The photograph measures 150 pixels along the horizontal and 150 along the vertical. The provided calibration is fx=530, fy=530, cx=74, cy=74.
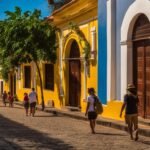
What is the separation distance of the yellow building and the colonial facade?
186cm

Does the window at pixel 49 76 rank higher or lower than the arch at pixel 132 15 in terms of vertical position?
lower

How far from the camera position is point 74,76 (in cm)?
2602

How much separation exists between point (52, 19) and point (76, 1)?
517cm

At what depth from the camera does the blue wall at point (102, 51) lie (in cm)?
2006

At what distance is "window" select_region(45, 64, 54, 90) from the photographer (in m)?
29.9

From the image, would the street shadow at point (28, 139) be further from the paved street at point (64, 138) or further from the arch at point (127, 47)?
the arch at point (127, 47)

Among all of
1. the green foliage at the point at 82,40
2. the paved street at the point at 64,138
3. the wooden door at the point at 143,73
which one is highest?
the green foliage at the point at 82,40

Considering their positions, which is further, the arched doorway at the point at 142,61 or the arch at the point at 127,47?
the arch at the point at 127,47

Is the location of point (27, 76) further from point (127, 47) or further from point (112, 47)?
point (127, 47)

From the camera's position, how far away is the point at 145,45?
17.3 meters

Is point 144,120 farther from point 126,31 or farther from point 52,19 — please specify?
point 52,19

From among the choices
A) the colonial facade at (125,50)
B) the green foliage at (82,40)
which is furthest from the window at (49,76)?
the colonial facade at (125,50)

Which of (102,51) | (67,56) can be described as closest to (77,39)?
(67,56)

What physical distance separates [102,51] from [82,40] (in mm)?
3240
